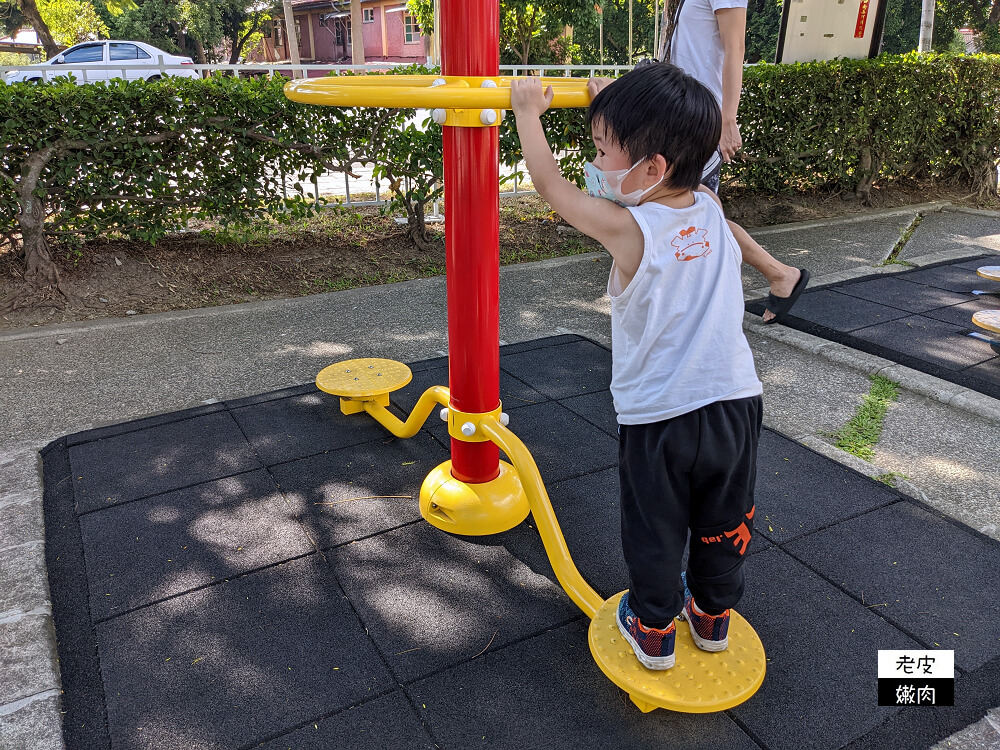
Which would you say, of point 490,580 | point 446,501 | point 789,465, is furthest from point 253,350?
point 789,465

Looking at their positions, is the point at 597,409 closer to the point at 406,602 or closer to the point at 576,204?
the point at 406,602

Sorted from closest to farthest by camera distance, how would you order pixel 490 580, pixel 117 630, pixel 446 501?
pixel 117 630 → pixel 490 580 → pixel 446 501

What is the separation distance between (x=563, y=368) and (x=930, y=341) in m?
1.98

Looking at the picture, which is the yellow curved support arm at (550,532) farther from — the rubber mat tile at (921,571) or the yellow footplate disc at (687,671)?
the rubber mat tile at (921,571)

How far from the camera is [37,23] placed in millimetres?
17141

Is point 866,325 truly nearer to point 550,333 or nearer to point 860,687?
point 550,333

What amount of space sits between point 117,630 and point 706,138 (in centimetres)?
189

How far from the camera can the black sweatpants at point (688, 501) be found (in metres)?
1.49

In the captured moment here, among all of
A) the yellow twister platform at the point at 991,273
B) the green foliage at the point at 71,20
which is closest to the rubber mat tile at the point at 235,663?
the yellow twister platform at the point at 991,273

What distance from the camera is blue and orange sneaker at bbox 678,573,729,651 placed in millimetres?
1734

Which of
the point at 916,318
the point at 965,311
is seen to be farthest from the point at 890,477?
the point at 965,311

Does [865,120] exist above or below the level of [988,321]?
above

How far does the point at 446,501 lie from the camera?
235cm

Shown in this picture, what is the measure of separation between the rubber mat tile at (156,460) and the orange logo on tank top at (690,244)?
74.8 inches
